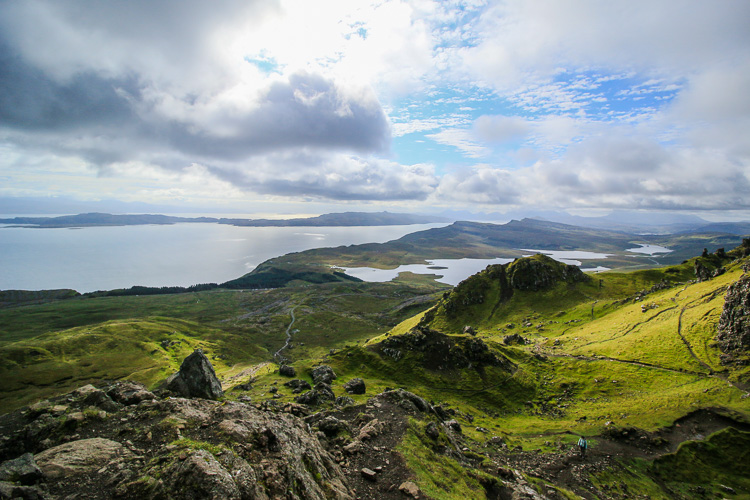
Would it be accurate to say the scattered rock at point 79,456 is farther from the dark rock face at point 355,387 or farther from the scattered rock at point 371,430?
the dark rock face at point 355,387

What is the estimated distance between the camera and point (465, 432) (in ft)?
154

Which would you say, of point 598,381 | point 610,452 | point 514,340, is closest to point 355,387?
point 610,452

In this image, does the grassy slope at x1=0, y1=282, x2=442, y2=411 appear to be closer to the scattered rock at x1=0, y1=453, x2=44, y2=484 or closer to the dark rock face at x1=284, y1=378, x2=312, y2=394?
the dark rock face at x1=284, y1=378, x2=312, y2=394

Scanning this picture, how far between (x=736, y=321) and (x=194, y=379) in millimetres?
108391

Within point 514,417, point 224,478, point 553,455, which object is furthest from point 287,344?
point 224,478

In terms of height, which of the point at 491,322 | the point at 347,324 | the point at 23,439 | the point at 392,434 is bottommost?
the point at 347,324

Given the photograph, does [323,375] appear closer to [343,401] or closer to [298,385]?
[298,385]

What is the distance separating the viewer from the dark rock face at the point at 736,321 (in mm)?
64062

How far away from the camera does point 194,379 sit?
1455 inches

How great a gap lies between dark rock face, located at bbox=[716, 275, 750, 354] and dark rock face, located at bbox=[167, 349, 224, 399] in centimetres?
10222

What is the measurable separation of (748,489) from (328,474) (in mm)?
57453

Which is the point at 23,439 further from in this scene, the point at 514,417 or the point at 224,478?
the point at 514,417

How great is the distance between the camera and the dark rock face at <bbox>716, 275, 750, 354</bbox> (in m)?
64.1

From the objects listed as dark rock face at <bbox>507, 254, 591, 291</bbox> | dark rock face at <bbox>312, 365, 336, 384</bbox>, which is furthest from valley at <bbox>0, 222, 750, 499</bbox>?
dark rock face at <bbox>507, 254, 591, 291</bbox>
